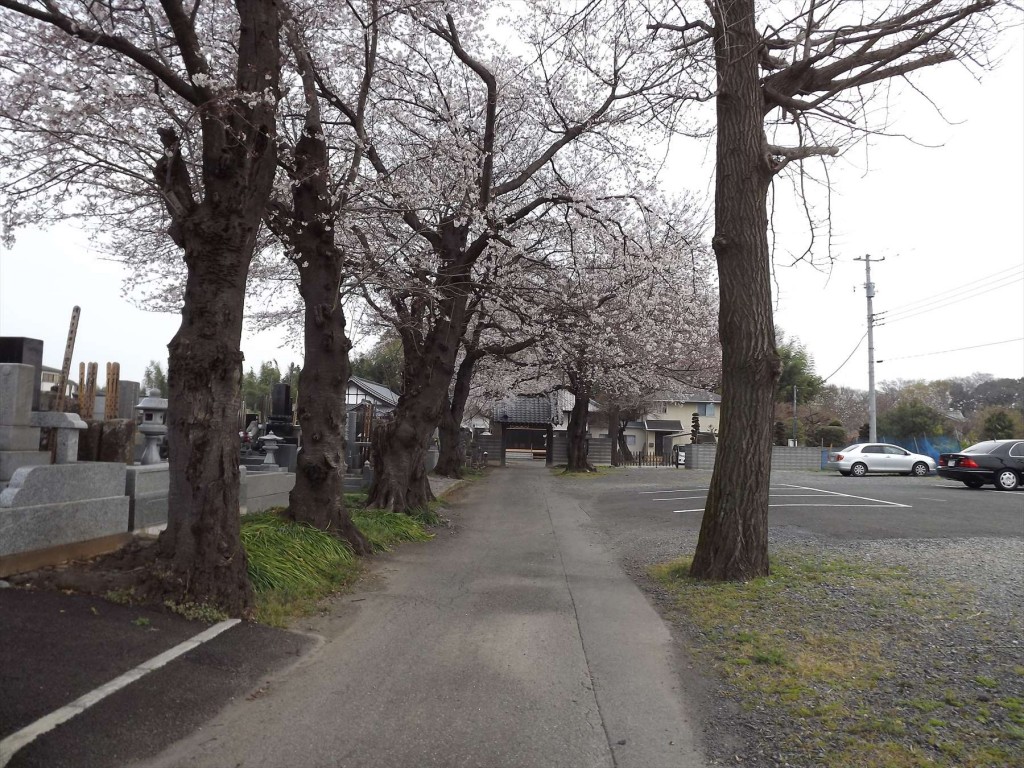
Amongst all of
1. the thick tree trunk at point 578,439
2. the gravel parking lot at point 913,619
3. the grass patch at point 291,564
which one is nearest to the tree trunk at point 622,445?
the thick tree trunk at point 578,439

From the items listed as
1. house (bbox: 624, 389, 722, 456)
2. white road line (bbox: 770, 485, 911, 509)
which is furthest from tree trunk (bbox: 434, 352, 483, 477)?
house (bbox: 624, 389, 722, 456)

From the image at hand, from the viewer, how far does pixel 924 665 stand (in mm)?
4984

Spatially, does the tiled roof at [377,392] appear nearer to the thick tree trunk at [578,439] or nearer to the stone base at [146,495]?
the thick tree trunk at [578,439]

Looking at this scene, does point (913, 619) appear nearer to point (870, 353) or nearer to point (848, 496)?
point (848, 496)

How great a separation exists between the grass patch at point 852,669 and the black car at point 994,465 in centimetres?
1541

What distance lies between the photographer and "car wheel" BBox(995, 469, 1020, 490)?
20.7 meters

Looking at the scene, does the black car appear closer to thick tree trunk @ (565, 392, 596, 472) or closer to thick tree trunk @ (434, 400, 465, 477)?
thick tree trunk @ (434, 400, 465, 477)

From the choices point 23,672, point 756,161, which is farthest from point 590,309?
point 23,672

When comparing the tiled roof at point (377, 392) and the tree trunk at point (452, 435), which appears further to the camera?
the tiled roof at point (377, 392)

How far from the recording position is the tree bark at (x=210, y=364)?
6.01 meters

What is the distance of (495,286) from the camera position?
14.3 meters

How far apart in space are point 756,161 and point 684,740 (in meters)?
6.51

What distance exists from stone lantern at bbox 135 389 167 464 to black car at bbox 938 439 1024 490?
21.0 meters

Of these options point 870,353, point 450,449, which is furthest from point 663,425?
point 450,449
